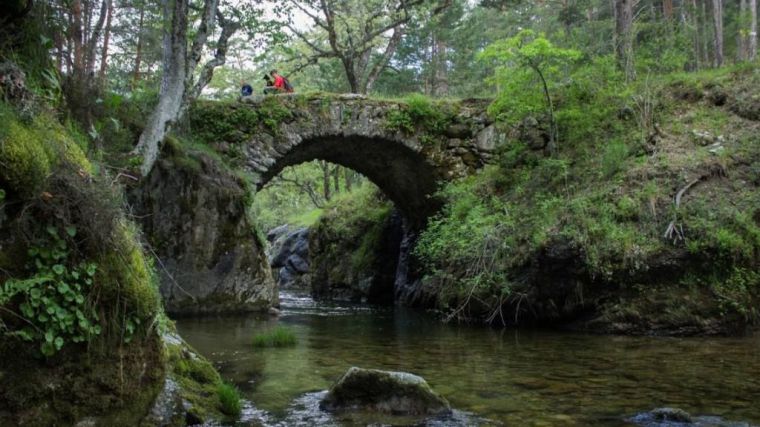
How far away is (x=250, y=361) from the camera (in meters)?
6.25

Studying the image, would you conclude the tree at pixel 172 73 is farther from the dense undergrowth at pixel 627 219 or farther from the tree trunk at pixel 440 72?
the tree trunk at pixel 440 72

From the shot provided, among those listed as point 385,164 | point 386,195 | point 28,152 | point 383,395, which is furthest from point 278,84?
point 28,152

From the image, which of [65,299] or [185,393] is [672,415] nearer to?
[185,393]

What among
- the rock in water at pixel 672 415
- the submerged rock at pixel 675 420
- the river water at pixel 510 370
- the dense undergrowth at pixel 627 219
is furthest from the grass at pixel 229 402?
the dense undergrowth at pixel 627 219

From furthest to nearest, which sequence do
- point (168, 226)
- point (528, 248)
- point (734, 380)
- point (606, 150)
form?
point (168, 226)
point (606, 150)
point (528, 248)
point (734, 380)

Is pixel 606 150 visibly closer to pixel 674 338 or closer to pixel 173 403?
pixel 674 338

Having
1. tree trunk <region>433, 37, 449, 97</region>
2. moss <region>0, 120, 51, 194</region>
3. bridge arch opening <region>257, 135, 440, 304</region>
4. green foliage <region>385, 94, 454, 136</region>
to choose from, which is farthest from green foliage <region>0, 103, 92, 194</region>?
tree trunk <region>433, 37, 449, 97</region>

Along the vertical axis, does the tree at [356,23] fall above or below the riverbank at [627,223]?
above

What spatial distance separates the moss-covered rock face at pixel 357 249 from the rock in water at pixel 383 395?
1330cm

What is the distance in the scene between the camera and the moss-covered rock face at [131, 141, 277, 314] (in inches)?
461

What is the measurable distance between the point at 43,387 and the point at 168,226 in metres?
9.32

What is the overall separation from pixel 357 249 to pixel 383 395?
598 inches

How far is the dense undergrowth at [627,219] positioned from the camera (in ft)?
28.0

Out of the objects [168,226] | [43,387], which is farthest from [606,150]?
[43,387]
